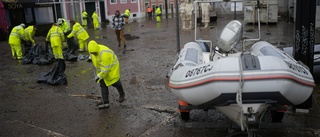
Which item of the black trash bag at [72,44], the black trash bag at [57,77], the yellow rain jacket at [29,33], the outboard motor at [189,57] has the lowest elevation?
the black trash bag at [57,77]

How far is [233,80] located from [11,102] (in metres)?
5.39

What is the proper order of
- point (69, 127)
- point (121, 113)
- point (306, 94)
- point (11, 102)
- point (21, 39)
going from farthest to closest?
1. point (21, 39)
2. point (11, 102)
3. point (121, 113)
4. point (69, 127)
5. point (306, 94)

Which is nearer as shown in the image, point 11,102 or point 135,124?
point 135,124

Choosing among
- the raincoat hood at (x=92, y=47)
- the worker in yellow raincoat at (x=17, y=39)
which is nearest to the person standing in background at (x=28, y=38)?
the worker in yellow raincoat at (x=17, y=39)

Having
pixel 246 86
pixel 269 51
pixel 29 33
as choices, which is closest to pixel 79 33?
pixel 29 33

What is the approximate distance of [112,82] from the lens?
21.3ft

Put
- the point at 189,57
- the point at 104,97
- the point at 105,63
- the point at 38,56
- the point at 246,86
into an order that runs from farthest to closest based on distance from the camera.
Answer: the point at 38,56, the point at 104,97, the point at 105,63, the point at 189,57, the point at 246,86

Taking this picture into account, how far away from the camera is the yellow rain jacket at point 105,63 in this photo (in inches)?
244

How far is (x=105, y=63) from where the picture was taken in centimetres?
621

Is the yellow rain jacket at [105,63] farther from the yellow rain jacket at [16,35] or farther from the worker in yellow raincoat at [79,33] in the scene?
the yellow rain jacket at [16,35]

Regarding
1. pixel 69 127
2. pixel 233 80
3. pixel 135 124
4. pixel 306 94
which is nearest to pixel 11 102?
pixel 69 127

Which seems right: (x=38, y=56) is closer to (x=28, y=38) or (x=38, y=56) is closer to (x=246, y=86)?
(x=28, y=38)

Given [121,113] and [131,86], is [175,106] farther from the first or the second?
[131,86]

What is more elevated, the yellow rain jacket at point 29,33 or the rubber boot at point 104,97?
the yellow rain jacket at point 29,33
